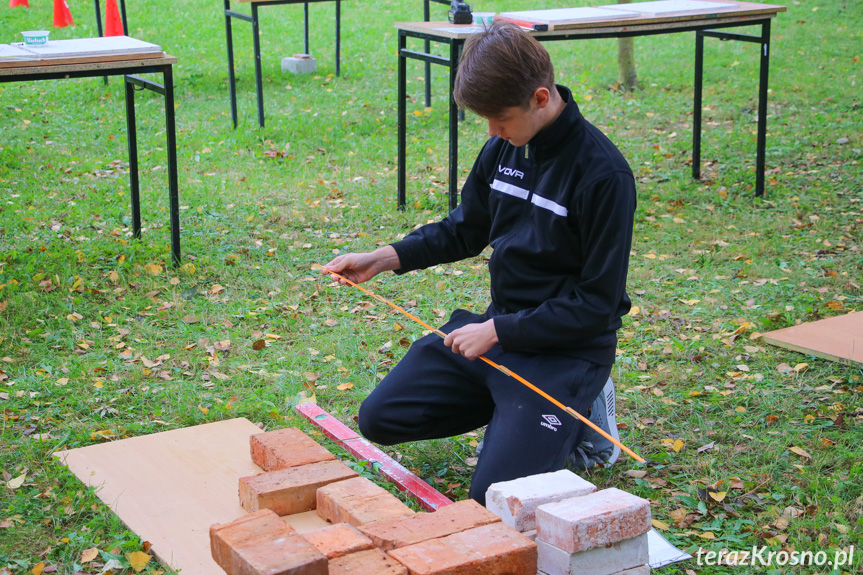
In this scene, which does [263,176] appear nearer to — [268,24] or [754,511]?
[754,511]

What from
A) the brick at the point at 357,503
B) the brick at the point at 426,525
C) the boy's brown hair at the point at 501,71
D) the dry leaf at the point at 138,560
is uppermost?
the boy's brown hair at the point at 501,71

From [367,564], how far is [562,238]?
44.8 inches

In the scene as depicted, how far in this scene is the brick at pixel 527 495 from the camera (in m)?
2.22

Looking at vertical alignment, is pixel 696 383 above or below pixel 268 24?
below

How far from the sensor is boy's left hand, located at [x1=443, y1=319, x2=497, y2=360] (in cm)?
258

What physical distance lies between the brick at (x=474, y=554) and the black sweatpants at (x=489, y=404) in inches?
17.6

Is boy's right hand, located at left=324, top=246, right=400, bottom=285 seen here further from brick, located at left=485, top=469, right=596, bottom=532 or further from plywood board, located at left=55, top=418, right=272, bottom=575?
brick, located at left=485, top=469, right=596, bottom=532

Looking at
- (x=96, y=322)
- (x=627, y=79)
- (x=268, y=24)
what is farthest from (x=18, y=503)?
(x=268, y=24)

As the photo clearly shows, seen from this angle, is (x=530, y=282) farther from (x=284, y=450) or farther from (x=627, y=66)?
(x=627, y=66)

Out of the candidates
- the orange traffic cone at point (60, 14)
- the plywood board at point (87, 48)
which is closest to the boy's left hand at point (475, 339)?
the plywood board at point (87, 48)

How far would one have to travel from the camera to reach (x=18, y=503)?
2842mm

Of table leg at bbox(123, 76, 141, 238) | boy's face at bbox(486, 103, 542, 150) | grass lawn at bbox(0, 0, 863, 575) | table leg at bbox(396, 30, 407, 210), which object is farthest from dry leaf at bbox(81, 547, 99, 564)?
table leg at bbox(396, 30, 407, 210)

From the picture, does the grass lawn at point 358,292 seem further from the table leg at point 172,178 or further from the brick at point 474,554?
the brick at point 474,554

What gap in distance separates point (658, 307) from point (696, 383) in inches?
33.5
